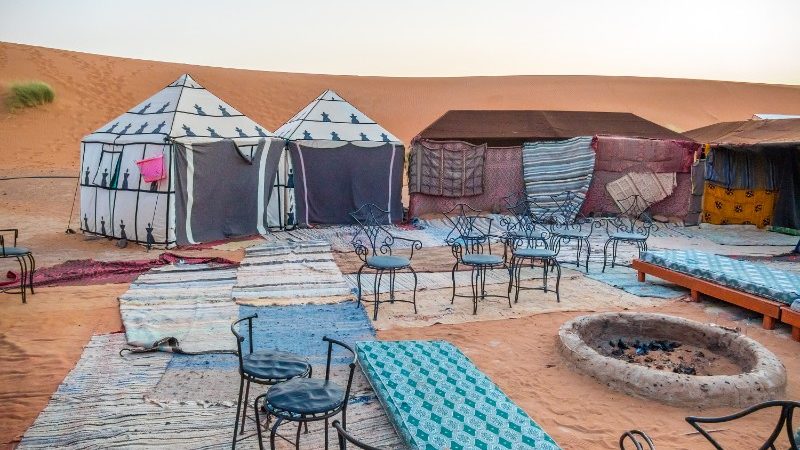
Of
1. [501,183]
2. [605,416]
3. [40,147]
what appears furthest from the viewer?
[40,147]

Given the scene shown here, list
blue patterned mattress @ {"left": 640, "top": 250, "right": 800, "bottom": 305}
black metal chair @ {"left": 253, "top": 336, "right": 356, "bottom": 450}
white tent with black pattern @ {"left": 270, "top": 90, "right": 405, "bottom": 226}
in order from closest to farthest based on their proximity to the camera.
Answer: black metal chair @ {"left": 253, "top": 336, "right": 356, "bottom": 450}
blue patterned mattress @ {"left": 640, "top": 250, "right": 800, "bottom": 305}
white tent with black pattern @ {"left": 270, "top": 90, "right": 405, "bottom": 226}

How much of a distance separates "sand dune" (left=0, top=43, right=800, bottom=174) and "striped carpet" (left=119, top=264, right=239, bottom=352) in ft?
57.6

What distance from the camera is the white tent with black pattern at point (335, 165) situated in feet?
39.6

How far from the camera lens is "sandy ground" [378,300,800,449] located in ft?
12.3

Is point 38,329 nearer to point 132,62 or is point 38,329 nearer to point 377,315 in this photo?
point 377,315

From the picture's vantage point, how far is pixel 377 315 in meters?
6.10

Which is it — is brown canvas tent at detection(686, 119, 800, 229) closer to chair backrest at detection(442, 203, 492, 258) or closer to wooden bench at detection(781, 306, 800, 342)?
chair backrest at detection(442, 203, 492, 258)

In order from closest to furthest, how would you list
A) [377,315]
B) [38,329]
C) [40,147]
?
[38,329]
[377,315]
[40,147]

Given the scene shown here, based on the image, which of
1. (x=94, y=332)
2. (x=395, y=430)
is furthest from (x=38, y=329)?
(x=395, y=430)

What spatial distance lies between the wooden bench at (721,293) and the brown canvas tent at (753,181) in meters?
6.06

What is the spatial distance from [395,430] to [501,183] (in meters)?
10.6

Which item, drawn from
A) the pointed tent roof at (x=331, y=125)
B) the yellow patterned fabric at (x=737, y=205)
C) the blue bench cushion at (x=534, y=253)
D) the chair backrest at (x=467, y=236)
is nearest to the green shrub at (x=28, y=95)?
the pointed tent roof at (x=331, y=125)

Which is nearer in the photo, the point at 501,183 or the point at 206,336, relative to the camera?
the point at 206,336

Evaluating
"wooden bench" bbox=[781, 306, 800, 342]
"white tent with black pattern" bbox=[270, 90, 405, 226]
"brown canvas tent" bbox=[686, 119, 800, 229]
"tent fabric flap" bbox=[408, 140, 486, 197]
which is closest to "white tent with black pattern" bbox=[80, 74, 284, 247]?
"white tent with black pattern" bbox=[270, 90, 405, 226]
